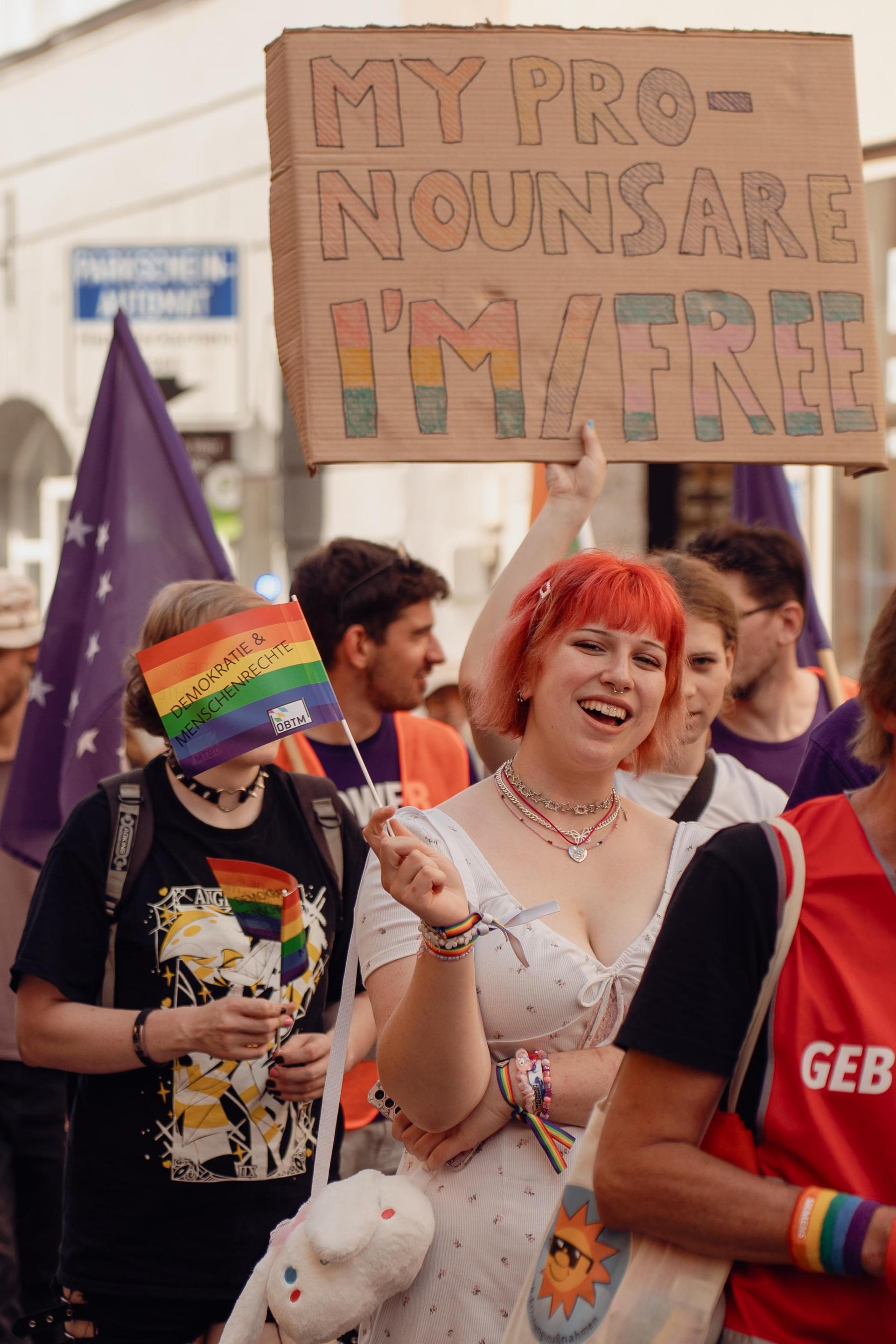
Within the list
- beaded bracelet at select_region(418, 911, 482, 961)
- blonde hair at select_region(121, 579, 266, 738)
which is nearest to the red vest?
beaded bracelet at select_region(418, 911, 482, 961)

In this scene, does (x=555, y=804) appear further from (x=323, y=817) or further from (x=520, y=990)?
(x=323, y=817)

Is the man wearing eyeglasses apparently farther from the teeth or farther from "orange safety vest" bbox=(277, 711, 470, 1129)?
the teeth

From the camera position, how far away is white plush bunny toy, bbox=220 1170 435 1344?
210 centimetres

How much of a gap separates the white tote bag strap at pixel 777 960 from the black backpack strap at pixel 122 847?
55.7 inches

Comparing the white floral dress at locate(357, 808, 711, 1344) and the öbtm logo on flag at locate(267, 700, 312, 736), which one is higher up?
the öbtm logo on flag at locate(267, 700, 312, 736)

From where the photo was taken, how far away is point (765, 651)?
14.1 feet

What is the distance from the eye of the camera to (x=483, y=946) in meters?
2.26

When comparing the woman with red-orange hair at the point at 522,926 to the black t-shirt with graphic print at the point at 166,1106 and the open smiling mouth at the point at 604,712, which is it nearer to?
the open smiling mouth at the point at 604,712

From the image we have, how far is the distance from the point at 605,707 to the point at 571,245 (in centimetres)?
114

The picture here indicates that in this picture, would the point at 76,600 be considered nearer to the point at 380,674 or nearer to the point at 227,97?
the point at 380,674

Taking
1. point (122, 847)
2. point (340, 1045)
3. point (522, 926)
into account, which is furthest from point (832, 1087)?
point (122, 847)

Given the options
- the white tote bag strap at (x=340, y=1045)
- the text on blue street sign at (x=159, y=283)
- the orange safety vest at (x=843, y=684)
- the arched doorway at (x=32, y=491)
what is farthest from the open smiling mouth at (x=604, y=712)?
the arched doorway at (x=32, y=491)

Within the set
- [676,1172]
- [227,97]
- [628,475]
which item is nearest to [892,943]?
[676,1172]

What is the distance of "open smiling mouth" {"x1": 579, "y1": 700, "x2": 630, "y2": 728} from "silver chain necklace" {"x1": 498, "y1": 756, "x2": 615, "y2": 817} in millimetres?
132
